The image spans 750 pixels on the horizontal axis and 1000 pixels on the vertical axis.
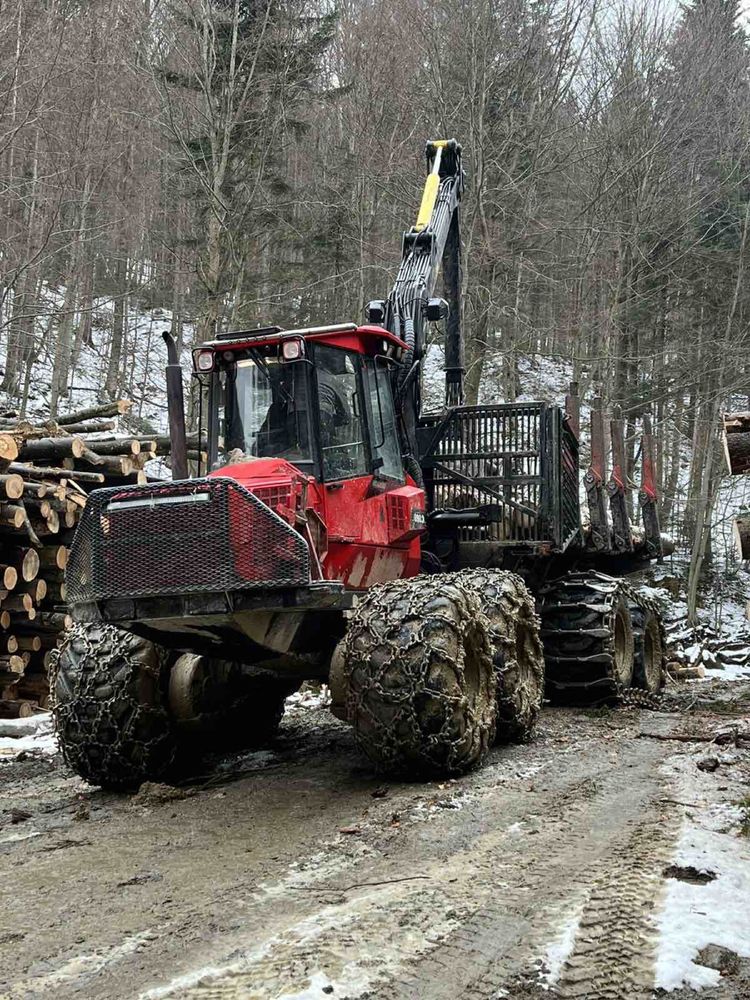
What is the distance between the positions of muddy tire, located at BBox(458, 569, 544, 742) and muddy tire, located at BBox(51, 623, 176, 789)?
2261 millimetres

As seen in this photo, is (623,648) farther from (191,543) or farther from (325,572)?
(191,543)

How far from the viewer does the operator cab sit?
685cm

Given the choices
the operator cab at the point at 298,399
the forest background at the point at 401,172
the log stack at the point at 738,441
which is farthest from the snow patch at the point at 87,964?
the forest background at the point at 401,172

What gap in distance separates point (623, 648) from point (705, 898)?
6646mm

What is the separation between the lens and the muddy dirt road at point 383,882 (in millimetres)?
3279

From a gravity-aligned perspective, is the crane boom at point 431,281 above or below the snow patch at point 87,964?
above

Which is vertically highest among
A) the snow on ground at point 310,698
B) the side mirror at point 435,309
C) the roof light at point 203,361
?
the side mirror at point 435,309

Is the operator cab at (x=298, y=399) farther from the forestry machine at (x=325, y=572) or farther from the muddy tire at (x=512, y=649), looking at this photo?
the muddy tire at (x=512, y=649)

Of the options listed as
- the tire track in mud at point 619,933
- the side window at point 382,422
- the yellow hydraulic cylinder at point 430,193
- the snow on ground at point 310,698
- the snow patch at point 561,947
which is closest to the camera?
the tire track in mud at point 619,933

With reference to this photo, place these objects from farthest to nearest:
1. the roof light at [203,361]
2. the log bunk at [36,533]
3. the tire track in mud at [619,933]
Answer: the log bunk at [36,533] → the roof light at [203,361] → the tire track in mud at [619,933]

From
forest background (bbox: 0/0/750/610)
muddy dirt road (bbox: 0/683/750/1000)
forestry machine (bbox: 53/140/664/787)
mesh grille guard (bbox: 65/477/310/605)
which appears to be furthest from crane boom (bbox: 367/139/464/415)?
forest background (bbox: 0/0/750/610)

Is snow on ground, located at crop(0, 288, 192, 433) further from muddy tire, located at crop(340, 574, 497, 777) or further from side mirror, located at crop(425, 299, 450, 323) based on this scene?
muddy tire, located at crop(340, 574, 497, 777)

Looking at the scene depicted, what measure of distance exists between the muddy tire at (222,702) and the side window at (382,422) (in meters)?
1.79

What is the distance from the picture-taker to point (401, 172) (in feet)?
61.8
